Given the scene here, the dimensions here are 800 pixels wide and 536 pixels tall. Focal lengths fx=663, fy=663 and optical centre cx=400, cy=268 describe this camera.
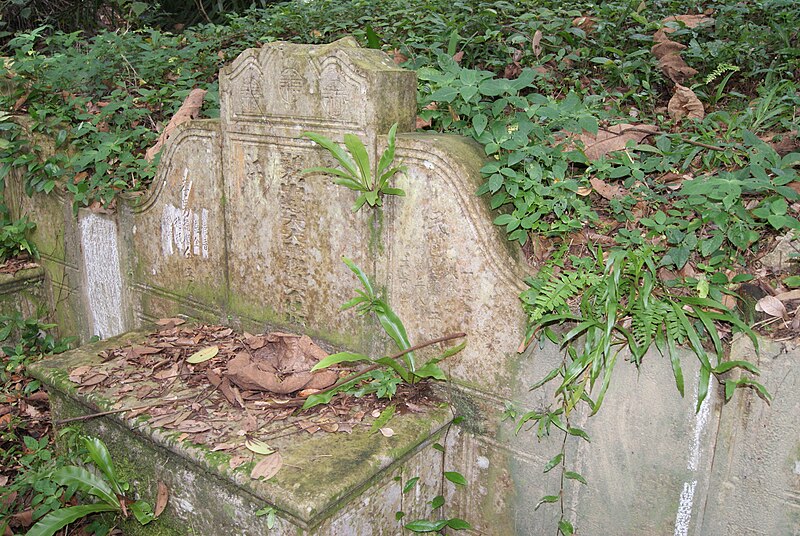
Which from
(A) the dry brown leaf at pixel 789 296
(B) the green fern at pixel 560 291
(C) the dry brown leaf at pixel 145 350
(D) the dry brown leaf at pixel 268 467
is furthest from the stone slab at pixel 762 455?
(C) the dry brown leaf at pixel 145 350

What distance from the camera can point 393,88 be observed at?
9.37 ft

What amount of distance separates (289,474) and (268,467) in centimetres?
9

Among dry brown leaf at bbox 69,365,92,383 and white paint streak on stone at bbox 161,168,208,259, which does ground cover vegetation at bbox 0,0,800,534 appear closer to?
white paint streak on stone at bbox 161,168,208,259

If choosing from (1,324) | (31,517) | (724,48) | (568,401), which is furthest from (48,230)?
(724,48)

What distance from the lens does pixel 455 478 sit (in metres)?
2.81

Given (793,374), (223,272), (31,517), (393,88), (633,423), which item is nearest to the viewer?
(793,374)

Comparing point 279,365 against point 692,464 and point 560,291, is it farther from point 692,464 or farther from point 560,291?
point 692,464

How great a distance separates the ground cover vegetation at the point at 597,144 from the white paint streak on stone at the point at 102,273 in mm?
184

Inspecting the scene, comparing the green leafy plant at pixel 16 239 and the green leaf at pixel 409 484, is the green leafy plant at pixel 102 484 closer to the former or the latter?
the green leaf at pixel 409 484

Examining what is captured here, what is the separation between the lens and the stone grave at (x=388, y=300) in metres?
2.42

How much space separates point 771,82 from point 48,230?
450cm

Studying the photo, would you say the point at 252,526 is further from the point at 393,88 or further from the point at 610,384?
the point at 393,88

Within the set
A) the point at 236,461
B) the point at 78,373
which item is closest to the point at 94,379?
the point at 78,373

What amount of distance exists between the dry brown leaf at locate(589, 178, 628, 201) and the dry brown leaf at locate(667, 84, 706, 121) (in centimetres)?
70
